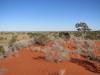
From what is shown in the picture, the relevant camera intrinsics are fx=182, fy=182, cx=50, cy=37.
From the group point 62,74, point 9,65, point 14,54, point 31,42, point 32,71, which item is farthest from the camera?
point 31,42

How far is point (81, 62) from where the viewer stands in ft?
36.2

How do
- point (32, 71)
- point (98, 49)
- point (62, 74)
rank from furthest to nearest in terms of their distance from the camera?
point (98, 49) → point (32, 71) → point (62, 74)

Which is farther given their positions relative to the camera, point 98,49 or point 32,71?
point 98,49

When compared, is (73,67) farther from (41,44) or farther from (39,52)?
(41,44)

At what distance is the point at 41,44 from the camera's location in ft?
53.8

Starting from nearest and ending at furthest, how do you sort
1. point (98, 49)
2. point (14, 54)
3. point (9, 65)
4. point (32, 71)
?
1. point (32, 71)
2. point (9, 65)
3. point (14, 54)
4. point (98, 49)

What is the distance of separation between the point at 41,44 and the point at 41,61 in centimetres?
548

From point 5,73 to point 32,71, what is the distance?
1.42 metres

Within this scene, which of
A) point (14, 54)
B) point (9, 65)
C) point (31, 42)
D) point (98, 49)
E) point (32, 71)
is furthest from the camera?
point (31, 42)

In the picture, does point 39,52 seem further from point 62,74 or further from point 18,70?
point 62,74

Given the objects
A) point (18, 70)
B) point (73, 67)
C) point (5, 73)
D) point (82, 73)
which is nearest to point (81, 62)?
point (73, 67)

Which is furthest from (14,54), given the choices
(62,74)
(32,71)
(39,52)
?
(62,74)

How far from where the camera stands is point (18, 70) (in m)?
9.74

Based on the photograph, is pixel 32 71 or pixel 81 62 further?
pixel 81 62
